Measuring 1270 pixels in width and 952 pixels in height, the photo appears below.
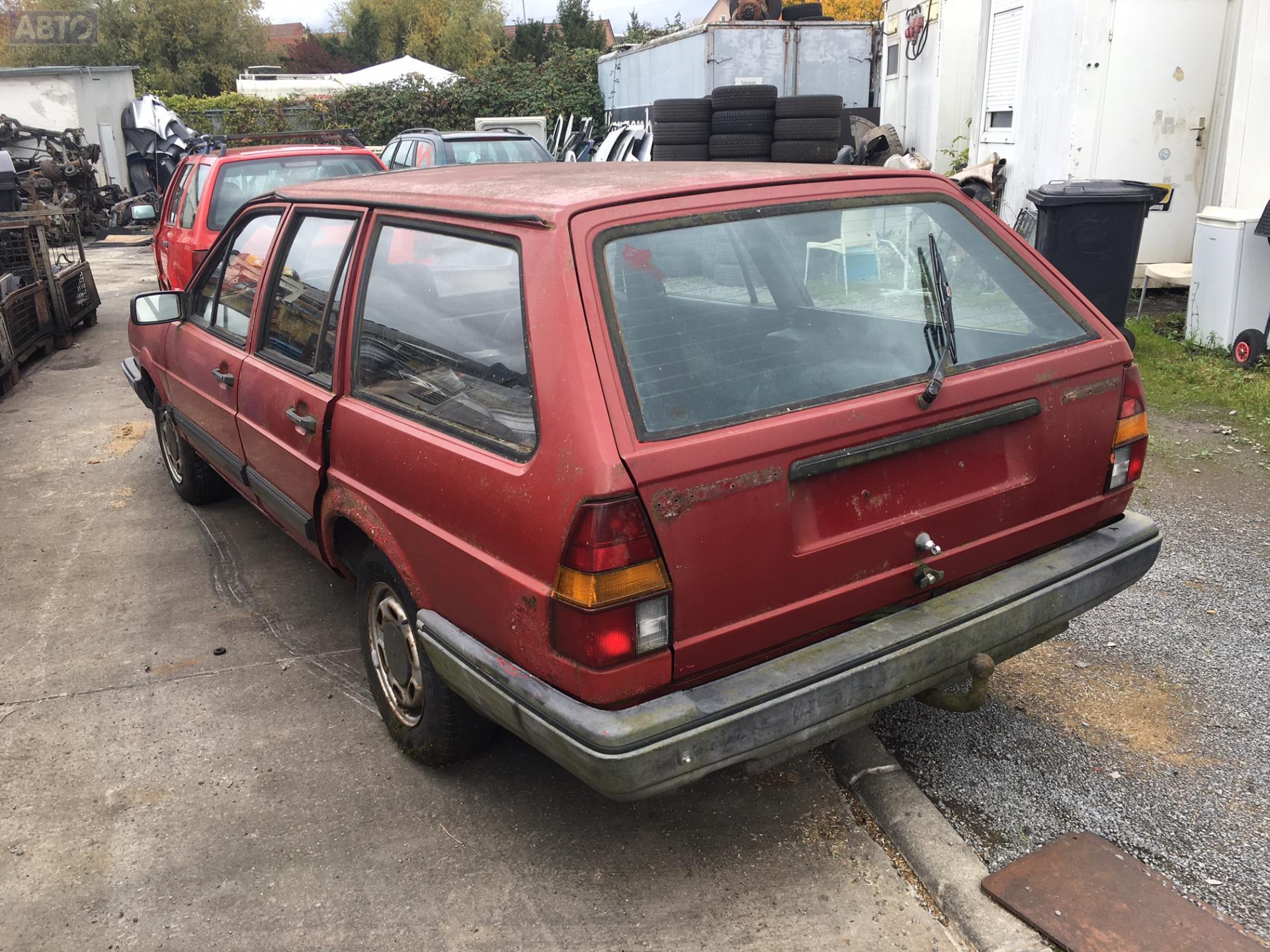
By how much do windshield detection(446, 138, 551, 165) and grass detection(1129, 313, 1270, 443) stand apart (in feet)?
25.3

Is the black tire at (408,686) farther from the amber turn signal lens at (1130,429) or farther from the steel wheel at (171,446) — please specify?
the steel wheel at (171,446)

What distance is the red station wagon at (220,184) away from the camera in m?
8.33

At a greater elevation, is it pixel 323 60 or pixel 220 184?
pixel 323 60

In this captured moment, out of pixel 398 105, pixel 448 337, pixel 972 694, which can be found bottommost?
pixel 972 694

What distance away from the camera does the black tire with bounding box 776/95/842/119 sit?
36.6 ft

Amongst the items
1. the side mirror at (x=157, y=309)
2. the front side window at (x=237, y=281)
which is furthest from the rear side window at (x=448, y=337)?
the side mirror at (x=157, y=309)

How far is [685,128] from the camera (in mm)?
12406

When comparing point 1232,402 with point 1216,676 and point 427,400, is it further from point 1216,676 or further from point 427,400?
point 427,400

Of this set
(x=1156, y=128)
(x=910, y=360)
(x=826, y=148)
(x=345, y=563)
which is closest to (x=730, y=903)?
(x=910, y=360)

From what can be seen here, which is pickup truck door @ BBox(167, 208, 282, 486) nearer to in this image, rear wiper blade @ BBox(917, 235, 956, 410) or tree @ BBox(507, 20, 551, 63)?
rear wiper blade @ BBox(917, 235, 956, 410)

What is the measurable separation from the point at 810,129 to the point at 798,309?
908 cm

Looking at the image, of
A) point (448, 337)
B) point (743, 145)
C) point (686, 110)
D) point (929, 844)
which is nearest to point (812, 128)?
point (743, 145)

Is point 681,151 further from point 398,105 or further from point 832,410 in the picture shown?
point 398,105

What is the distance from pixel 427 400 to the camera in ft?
9.35
